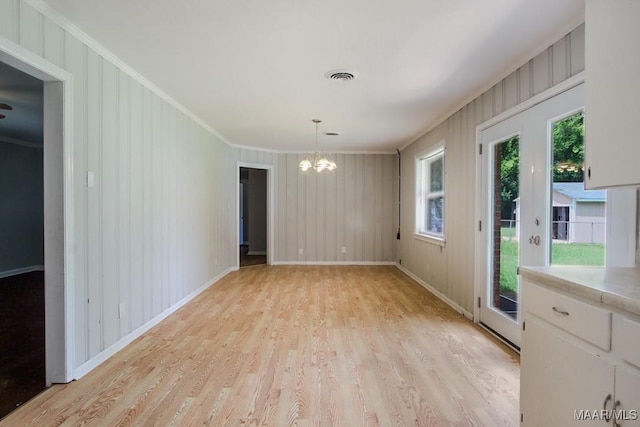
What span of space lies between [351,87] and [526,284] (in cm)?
241

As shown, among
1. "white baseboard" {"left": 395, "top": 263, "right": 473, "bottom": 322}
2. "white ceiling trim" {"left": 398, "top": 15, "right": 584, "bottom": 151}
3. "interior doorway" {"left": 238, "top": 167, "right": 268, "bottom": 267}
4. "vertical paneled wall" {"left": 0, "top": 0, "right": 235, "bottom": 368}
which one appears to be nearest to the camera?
"white ceiling trim" {"left": 398, "top": 15, "right": 584, "bottom": 151}

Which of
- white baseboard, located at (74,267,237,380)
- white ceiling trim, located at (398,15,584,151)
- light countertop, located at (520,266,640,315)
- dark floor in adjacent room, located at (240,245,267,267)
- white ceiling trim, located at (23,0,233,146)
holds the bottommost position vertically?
dark floor in adjacent room, located at (240,245,267,267)

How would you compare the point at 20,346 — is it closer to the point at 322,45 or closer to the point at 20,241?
the point at 322,45

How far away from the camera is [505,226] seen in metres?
3.00

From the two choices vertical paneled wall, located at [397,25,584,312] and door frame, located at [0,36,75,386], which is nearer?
door frame, located at [0,36,75,386]

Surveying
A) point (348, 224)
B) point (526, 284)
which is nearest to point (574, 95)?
point (526, 284)

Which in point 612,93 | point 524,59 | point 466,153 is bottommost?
point 612,93

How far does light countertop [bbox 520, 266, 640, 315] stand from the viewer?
3.43 ft

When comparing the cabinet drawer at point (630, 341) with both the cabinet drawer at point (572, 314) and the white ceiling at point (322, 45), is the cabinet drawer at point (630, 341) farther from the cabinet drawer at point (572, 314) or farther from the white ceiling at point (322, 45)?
the white ceiling at point (322, 45)

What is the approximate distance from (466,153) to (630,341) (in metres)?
2.92

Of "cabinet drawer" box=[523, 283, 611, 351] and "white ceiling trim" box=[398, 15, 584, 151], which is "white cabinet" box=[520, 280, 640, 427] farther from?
"white ceiling trim" box=[398, 15, 584, 151]

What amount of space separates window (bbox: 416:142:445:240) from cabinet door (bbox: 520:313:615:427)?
315 cm

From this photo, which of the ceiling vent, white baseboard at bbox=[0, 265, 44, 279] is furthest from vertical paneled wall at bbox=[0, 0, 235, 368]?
white baseboard at bbox=[0, 265, 44, 279]

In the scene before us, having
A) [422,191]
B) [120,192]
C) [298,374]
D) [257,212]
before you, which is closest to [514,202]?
[298,374]
